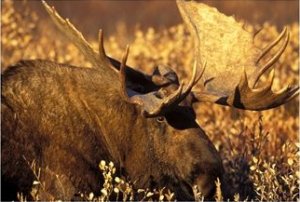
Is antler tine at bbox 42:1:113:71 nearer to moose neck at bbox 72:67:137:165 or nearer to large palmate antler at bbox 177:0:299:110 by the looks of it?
moose neck at bbox 72:67:137:165

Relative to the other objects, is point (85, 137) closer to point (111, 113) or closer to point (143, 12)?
point (111, 113)

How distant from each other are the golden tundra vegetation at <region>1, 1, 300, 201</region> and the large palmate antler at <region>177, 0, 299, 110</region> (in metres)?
0.36

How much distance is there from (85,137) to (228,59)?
1.23 m

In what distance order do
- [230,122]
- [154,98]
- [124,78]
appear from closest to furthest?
[124,78]
[154,98]
[230,122]

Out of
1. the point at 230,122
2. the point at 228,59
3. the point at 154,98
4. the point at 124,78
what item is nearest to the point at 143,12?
the point at 230,122

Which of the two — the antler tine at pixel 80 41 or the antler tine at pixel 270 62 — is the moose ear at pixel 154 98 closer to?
the antler tine at pixel 80 41

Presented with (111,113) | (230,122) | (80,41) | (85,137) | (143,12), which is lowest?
(230,122)

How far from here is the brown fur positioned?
6.52 metres

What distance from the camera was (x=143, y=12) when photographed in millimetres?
23078

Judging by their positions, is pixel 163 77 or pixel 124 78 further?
pixel 163 77

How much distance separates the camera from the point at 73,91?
6.73 meters

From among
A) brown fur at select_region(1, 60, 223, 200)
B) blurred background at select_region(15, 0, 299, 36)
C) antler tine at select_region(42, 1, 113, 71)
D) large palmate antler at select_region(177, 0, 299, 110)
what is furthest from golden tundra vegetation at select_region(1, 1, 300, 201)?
blurred background at select_region(15, 0, 299, 36)

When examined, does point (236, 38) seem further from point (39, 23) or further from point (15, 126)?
point (39, 23)

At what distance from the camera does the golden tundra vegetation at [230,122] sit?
662cm
